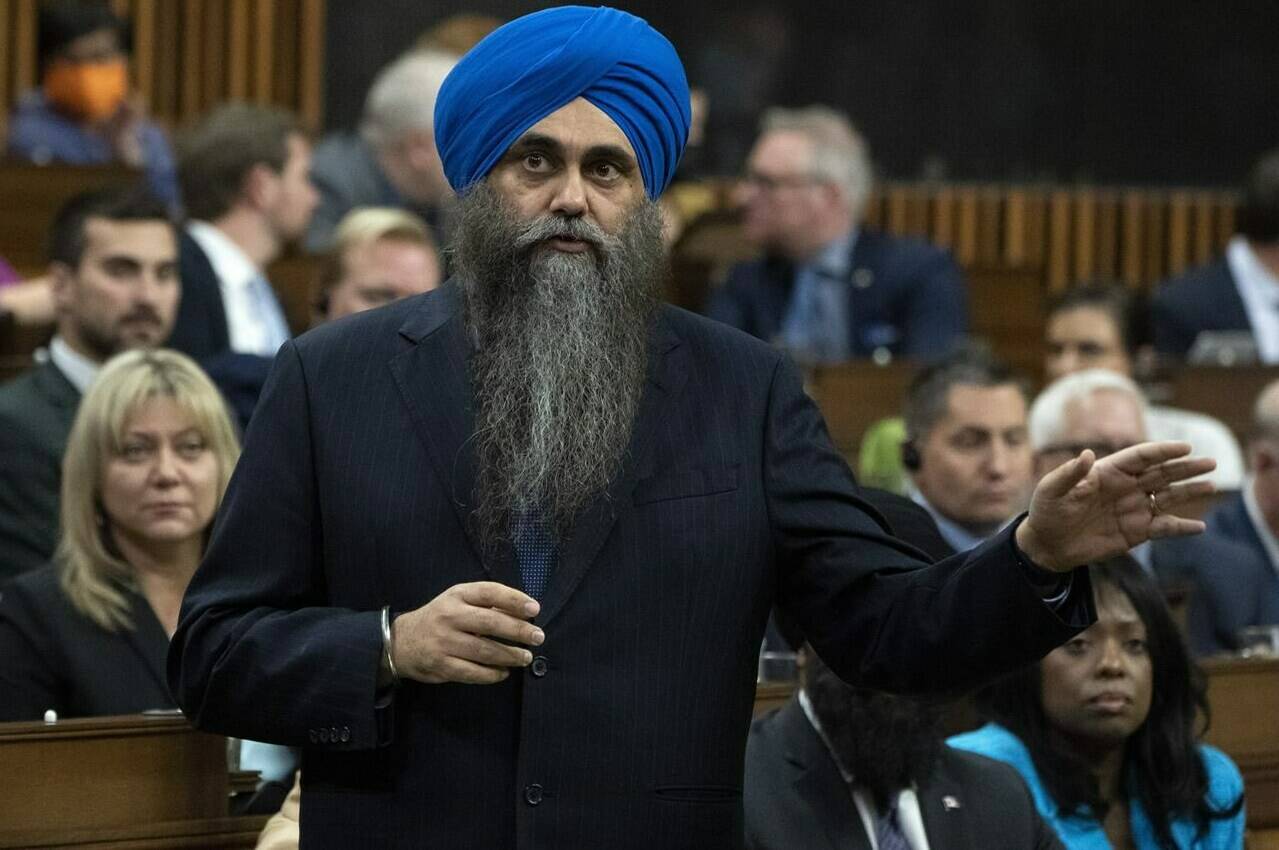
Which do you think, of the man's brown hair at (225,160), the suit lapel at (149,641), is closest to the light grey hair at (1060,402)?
the suit lapel at (149,641)

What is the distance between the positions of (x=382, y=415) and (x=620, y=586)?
0.33 meters

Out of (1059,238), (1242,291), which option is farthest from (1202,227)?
(1242,291)

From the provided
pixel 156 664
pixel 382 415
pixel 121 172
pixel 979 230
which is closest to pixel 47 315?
pixel 121 172

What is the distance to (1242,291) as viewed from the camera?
7641 mm

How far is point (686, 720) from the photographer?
2.44 meters

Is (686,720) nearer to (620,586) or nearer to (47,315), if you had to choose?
(620,586)

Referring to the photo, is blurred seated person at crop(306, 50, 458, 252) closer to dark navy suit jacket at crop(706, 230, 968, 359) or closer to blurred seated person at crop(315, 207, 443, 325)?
dark navy suit jacket at crop(706, 230, 968, 359)

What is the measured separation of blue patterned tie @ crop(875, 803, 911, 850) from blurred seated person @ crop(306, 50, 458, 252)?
3958 millimetres

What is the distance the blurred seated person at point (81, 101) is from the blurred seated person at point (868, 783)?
5.21 m

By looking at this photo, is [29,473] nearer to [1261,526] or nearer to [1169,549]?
[1169,549]

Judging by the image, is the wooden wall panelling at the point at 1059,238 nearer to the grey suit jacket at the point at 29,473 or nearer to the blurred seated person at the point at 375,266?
the blurred seated person at the point at 375,266

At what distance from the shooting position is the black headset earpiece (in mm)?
A: 5199

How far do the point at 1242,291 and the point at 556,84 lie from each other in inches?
219

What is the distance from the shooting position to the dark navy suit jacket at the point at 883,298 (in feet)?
23.6
